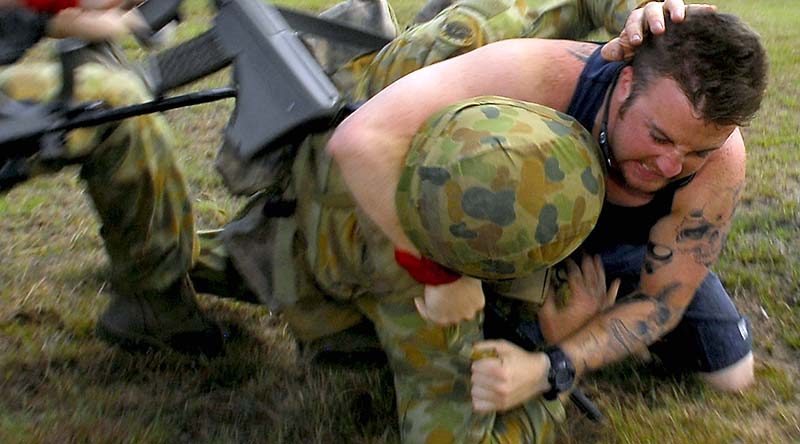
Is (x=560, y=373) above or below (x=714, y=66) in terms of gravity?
below

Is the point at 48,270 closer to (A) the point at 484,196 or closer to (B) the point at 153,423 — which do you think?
(B) the point at 153,423

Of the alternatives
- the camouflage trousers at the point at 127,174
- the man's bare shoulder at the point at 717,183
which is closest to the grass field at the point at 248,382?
the camouflage trousers at the point at 127,174

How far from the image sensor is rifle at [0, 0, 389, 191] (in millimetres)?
1876

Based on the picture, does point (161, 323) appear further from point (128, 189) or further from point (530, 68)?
point (530, 68)

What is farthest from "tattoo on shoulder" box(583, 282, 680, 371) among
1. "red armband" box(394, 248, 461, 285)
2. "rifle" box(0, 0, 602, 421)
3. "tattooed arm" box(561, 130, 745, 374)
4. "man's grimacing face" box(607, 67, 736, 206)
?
"rifle" box(0, 0, 602, 421)

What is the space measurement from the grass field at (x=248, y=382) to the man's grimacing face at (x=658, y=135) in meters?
0.65

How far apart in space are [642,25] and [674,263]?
554 millimetres

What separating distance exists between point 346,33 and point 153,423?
1045 mm

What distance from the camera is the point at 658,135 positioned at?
2.04m

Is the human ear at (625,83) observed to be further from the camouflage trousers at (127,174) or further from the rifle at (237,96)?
the camouflage trousers at (127,174)

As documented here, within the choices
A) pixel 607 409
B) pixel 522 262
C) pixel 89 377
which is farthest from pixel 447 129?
pixel 89 377

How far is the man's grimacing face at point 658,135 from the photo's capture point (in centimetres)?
202

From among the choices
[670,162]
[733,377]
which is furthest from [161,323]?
[733,377]

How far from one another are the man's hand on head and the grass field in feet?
2.84
